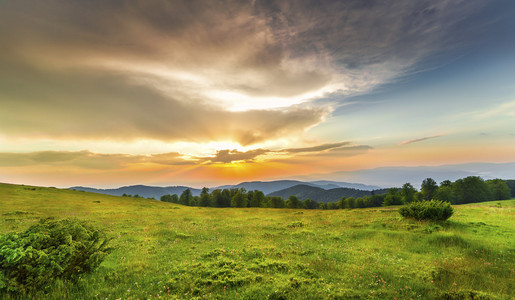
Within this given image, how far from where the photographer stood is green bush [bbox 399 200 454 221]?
18359mm

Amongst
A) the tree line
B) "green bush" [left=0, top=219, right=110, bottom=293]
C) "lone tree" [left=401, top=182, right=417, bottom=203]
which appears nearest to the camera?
"green bush" [left=0, top=219, right=110, bottom=293]

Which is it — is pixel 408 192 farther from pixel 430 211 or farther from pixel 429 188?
pixel 430 211

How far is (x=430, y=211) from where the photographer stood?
18.9 m

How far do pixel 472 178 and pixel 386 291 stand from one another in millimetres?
127730

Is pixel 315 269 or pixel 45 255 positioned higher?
pixel 45 255

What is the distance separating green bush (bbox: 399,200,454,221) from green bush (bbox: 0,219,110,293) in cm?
2444

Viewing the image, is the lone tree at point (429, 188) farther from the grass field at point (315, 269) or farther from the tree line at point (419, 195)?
the grass field at point (315, 269)

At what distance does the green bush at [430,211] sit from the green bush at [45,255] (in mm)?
24437

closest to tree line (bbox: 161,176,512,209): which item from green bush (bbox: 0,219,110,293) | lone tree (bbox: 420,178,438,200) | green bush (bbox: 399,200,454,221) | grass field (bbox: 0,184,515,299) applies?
lone tree (bbox: 420,178,438,200)

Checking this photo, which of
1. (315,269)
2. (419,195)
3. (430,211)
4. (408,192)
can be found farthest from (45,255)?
(408,192)

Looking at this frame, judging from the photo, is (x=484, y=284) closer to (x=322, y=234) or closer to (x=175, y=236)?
(x=322, y=234)

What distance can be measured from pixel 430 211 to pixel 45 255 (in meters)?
25.9

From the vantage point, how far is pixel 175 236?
57.0 feet

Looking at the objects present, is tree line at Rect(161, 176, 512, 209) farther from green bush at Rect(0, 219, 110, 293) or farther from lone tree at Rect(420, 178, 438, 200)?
green bush at Rect(0, 219, 110, 293)
